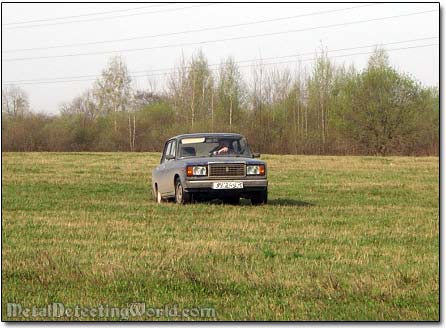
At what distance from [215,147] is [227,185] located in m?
1.38

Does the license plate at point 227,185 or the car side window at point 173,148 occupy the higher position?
the car side window at point 173,148

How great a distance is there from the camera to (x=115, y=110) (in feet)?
211

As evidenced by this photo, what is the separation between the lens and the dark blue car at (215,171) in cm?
1730

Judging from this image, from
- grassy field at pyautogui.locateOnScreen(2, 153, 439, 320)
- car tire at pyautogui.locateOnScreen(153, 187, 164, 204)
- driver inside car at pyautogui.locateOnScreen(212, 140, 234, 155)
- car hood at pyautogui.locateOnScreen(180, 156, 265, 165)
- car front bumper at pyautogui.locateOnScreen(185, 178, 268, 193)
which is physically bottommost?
grassy field at pyautogui.locateOnScreen(2, 153, 439, 320)

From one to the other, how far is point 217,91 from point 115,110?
7997 mm

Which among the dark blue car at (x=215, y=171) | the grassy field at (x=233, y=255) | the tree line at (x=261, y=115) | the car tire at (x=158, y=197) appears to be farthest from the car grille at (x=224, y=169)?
the tree line at (x=261, y=115)

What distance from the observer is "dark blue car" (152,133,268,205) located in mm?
17297

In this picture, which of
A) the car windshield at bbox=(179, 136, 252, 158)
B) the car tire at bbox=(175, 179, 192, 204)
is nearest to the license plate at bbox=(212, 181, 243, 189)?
the car tire at bbox=(175, 179, 192, 204)

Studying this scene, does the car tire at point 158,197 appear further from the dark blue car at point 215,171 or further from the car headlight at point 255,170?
the car headlight at point 255,170

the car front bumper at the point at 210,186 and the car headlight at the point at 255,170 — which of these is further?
the car headlight at the point at 255,170

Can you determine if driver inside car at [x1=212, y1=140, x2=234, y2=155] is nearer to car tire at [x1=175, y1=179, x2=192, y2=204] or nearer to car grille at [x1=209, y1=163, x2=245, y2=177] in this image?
car grille at [x1=209, y1=163, x2=245, y2=177]

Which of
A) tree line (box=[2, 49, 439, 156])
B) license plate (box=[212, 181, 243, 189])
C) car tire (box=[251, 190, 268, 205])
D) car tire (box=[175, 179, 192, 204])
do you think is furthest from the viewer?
tree line (box=[2, 49, 439, 156])

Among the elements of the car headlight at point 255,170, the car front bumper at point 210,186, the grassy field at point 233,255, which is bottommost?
the grassy field at point 233,255

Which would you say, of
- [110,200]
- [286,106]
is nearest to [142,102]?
[286,106]
